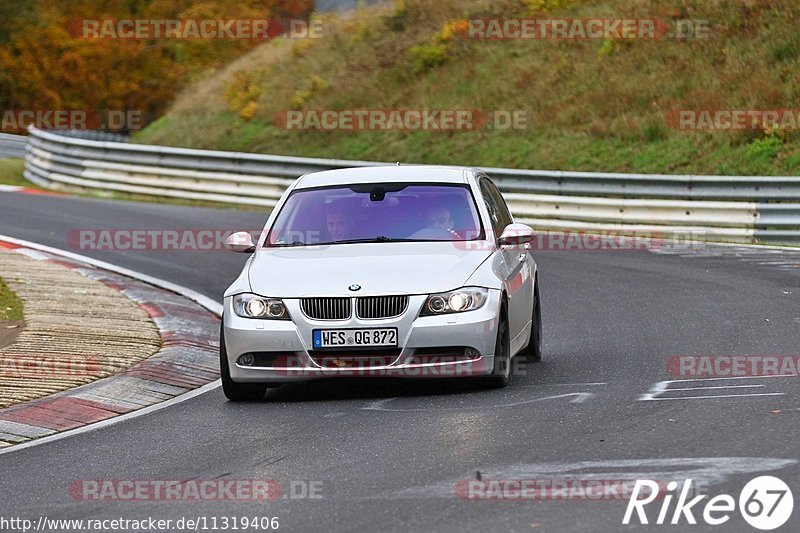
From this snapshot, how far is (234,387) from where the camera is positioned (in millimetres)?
10031

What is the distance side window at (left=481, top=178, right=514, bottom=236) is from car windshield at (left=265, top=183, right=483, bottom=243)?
25 cm

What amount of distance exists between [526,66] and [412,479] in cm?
2754

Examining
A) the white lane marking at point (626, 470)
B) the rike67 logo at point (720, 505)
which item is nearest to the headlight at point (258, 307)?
the white lane marking at point (626, 470)

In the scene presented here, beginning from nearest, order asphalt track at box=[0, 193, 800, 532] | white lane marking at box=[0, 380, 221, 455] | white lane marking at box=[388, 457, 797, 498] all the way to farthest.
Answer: asphalt track at box=[0, 193, 800, 532] → white lane marking at box=[388, 457, 797, 498] → white lane marking at box=[0, 380, 221, 455]

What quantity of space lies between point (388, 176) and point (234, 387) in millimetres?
2166

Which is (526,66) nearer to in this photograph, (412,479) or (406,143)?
(406,143)

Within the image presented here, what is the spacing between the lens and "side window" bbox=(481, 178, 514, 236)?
11.0 meters

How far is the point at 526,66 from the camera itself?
33.9 metres

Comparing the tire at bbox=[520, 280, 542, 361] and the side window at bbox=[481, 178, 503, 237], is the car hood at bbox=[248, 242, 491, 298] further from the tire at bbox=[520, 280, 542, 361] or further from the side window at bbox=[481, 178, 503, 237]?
the tire at bbox=[520, 280, 542, 361]

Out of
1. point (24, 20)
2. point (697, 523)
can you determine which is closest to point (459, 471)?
point (697, 523)

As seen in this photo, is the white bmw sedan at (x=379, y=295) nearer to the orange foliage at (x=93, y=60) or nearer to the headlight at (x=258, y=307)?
the headlight at (x=258, y=307)

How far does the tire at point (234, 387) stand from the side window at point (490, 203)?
213 cm

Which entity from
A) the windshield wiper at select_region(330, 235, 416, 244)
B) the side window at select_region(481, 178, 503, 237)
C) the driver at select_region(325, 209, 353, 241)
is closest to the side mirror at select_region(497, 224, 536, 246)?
the side window at select_region(481, 178, 503, 237)

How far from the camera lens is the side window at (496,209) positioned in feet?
36.2
